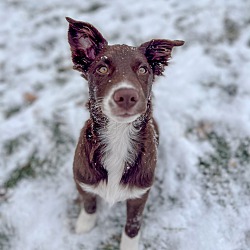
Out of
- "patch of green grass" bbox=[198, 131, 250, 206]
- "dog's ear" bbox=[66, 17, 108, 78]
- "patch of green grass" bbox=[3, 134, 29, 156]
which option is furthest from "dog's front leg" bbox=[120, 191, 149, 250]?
"patch of green grass" bbox=[3, 134, 29, 156]

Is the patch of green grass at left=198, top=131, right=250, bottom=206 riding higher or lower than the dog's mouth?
lower

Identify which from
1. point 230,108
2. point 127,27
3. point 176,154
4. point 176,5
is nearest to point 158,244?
point 176,154

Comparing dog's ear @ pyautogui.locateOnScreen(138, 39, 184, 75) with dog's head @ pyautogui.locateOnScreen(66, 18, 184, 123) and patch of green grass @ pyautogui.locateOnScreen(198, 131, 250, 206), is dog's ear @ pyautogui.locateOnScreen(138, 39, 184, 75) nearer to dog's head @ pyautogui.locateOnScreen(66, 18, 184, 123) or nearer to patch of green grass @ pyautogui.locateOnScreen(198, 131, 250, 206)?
dog's head @ pyautogui.locateOnScreen(66, 18, 184, 123)

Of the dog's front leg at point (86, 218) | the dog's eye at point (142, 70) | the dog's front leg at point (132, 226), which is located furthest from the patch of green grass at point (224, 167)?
the dog's eye at point (142, 70)

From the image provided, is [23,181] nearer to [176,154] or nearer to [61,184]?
[61,184]

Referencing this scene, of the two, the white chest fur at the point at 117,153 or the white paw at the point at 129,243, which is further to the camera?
the white paw at the point at 129,243

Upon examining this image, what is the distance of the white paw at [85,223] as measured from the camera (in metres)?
3.90

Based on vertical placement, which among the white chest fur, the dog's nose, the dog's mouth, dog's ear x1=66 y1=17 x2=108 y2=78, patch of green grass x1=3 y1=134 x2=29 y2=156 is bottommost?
patch of green grass x1=3 y1=134 x2=29 y2=156

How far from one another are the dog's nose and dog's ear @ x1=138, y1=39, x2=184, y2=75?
0.57 meters

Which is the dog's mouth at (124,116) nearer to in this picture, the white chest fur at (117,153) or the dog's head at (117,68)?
the dog's head at (117,68)

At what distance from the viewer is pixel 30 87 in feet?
17.3

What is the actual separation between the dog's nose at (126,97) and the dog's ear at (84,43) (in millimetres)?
540

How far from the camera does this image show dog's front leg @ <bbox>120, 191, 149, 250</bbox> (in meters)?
3.51

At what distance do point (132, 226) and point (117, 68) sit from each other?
162 centimetres
